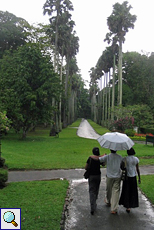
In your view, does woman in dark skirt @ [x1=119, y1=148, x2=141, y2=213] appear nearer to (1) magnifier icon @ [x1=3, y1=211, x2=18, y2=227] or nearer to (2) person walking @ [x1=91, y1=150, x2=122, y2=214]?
(2) person walking @ [x1=91, y1=150, x2=122, y2=214]

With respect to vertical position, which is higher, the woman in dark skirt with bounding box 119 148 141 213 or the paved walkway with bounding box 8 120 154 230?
the woman in dark skirt with bounding box 119 148 141 213

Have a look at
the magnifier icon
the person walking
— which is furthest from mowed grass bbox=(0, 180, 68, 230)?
the person walking

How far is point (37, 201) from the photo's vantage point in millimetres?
6492

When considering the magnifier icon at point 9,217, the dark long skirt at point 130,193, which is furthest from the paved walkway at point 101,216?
the magnifier icon at point 9,217

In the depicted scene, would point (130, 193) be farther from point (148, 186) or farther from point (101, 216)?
point (148, 186)

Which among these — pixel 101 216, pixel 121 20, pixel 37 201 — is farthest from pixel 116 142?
pixel 121 20

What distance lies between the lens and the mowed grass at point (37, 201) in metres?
5.26

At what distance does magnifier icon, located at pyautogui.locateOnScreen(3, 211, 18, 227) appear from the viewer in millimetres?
4948

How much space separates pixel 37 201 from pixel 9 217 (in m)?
1.42

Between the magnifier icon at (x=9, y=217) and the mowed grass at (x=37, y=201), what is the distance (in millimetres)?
214

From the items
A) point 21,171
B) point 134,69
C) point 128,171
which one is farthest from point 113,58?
point 128,171

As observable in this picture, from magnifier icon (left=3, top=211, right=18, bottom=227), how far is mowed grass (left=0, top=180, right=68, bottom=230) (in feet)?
0.70

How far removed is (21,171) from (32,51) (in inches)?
626

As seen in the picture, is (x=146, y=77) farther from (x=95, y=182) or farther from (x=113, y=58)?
(x=95, y=182)
